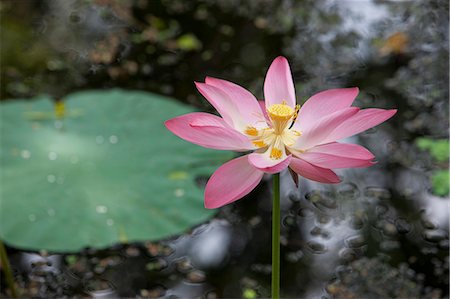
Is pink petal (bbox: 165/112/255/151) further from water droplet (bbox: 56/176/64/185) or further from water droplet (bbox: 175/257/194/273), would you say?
water droplet (bbox: 56/176/64/185)

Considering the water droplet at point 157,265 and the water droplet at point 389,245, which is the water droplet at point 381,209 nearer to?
the water droplet at point 389,245

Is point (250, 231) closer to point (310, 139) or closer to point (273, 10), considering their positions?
point (310, 139)

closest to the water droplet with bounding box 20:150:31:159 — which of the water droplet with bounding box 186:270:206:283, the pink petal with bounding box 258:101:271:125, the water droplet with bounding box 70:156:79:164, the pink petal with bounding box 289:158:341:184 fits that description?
the water droplet with bounding box 70:156:79:164

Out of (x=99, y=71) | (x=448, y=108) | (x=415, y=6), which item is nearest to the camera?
(x=448, y=108)

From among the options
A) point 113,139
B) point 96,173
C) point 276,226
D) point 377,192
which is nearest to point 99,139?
point 113,139

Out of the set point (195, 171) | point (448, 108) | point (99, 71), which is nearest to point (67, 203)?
point (195, 171)

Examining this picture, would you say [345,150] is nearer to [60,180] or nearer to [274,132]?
[274,132]
